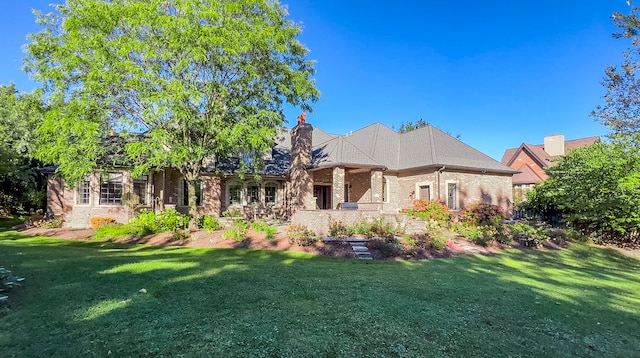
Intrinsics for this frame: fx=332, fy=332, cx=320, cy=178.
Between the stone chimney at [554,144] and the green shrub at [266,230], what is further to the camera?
the stone chimney at [554,144]

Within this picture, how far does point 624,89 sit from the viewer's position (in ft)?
43.5

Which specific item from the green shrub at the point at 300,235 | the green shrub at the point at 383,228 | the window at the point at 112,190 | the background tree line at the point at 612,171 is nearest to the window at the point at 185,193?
the window at the point at 112,190

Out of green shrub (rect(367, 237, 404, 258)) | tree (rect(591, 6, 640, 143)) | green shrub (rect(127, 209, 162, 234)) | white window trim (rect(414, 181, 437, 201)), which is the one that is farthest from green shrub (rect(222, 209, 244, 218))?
tree (rect(591, 6, 640, 143))

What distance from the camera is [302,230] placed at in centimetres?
1209

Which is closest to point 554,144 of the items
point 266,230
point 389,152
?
point 389,152

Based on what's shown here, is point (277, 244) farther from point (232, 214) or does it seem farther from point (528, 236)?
point (528, 236)

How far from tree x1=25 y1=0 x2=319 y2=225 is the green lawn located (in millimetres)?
5391

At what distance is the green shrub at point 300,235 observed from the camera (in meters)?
11.6

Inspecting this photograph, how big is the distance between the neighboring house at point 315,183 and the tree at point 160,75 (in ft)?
11.4

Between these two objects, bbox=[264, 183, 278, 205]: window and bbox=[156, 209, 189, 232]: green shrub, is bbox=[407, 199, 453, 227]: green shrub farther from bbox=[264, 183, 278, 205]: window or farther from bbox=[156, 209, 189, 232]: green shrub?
bbox=[156, 209, 189, 232]: green shrub

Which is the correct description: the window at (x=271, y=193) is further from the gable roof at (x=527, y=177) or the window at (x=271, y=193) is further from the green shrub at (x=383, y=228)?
the gable roof at (x=527, y=177)

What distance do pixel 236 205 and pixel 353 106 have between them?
57.9 feet

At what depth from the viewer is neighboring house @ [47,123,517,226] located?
17.0 m

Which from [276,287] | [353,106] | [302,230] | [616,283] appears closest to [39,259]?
[276,287]
